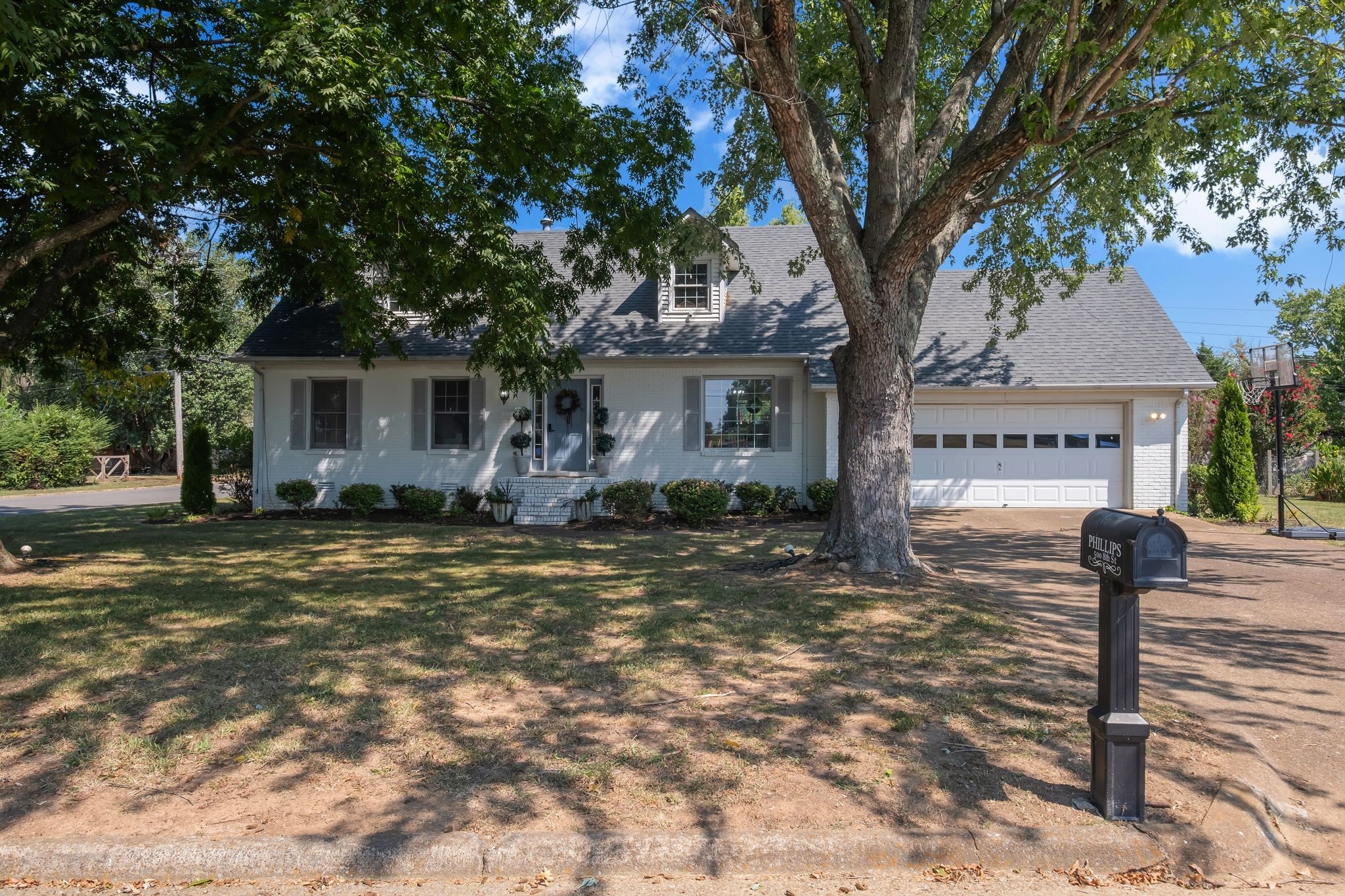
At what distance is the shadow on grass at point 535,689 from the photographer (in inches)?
152

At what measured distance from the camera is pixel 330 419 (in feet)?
56.8

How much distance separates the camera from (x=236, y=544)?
1214 cm

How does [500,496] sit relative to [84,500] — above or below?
above

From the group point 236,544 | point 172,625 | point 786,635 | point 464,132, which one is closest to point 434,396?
point 236,544

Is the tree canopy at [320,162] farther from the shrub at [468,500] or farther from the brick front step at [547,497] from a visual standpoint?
the shrub at [468,500]

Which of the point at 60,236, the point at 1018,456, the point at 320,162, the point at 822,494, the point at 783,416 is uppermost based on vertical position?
the point at 320,162

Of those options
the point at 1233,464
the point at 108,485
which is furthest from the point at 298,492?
the point at 108,485

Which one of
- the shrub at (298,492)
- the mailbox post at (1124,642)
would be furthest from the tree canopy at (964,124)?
the shrub at (298,492)

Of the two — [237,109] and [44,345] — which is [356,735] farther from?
[44,345]

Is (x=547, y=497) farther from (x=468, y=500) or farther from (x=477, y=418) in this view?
(x=477, y=418)

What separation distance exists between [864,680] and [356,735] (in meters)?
3.08

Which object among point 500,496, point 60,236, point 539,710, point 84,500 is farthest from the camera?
point 84,500

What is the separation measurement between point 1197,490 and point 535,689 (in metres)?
17.2

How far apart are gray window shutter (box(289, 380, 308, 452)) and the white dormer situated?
25.2 ft
